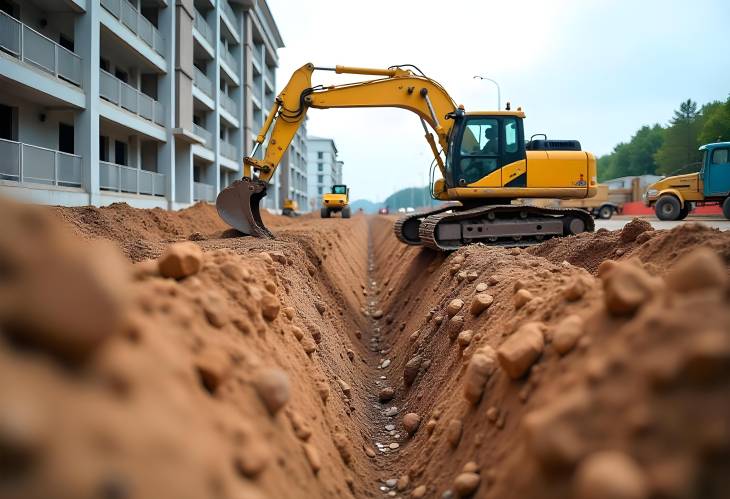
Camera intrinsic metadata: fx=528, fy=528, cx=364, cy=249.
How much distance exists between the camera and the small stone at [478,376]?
11.5ft

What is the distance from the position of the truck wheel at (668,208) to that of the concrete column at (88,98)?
1999cm

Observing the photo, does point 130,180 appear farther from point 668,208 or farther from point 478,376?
point 668,208

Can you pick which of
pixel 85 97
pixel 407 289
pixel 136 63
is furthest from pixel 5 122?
pixel 407 289

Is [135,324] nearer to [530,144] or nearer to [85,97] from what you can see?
[530,144]

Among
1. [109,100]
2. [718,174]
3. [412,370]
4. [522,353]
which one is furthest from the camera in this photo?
[718,174]

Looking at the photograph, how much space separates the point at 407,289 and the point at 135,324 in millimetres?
Answer: 9000

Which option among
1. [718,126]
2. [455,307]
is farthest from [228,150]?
[455,307]

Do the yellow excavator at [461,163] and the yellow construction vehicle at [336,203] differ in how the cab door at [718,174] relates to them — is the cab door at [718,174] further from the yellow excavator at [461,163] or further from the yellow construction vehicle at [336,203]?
the yellow construction vehicle at [336,203]

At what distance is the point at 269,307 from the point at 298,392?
2.25 ft

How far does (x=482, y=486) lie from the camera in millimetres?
2852

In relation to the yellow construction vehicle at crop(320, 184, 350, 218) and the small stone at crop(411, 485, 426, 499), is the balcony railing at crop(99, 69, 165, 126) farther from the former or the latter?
the small stone at crop(411, 485, 426, 499)

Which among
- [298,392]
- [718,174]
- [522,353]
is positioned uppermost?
[718,174]

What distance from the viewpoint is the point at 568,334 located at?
2803 mm

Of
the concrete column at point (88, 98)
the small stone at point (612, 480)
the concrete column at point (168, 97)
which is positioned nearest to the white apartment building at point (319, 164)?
the concrete column at point (168, 97)
